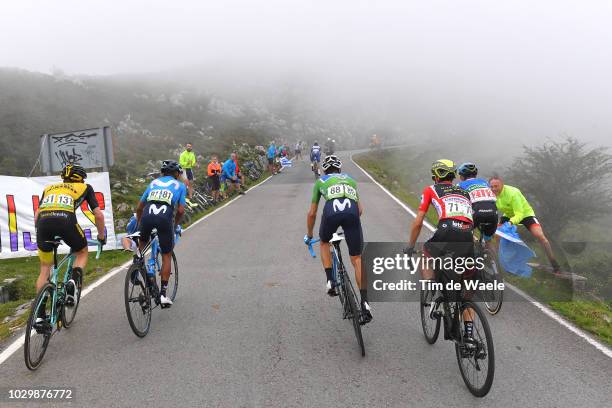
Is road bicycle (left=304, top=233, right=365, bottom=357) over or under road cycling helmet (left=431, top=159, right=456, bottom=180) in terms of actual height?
under

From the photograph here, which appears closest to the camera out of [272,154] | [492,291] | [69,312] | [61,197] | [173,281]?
[61,197]

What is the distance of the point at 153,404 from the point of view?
3.91 metres

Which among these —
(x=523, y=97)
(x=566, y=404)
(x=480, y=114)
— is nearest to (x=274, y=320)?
(x=566, y=404)

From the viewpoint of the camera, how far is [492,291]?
5953 millimetres

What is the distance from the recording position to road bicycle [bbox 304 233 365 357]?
15.4 feet

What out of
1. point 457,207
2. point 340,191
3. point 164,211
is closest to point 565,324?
point 457,207

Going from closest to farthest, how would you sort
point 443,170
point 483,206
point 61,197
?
point 443,170, point 61,197, point 483,206

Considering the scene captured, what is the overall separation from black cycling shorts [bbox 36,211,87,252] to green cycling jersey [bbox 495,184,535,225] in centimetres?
626

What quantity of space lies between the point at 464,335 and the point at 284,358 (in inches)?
77.3

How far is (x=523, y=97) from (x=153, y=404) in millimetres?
113632

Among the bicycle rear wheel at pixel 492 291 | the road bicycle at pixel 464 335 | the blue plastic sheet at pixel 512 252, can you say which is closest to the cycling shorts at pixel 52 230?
the road bicycle at pixel 464 335

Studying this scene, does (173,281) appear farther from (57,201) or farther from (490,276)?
(490,276)

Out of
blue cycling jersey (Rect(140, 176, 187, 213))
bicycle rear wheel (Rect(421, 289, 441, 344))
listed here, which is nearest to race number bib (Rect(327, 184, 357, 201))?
bicycle rear wheel (Rect(421, 289, 441, 344))

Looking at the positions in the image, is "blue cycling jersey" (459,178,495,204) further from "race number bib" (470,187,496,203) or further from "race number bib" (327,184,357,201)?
"race number bib" (327,184,357,201)
